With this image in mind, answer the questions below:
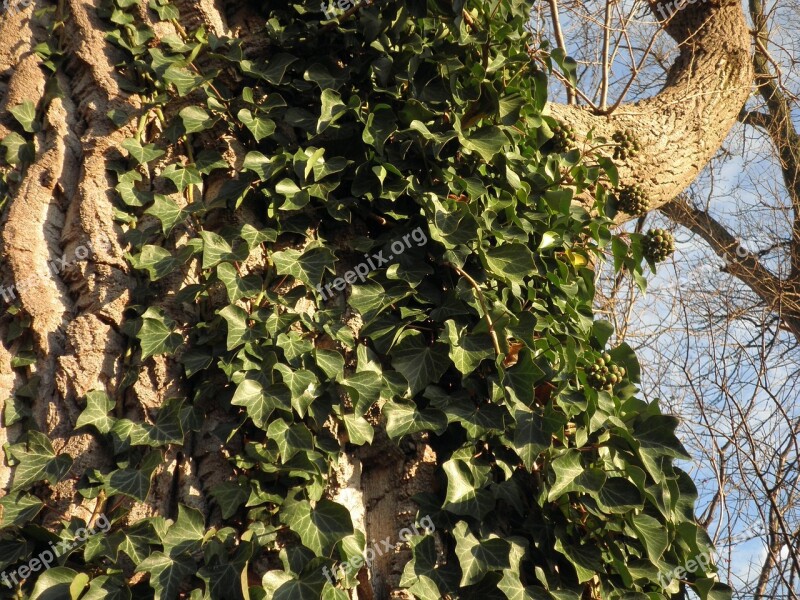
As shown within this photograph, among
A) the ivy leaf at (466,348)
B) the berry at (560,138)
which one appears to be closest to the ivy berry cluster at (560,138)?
the berry at (560,138)

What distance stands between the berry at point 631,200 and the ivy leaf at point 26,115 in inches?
74.7

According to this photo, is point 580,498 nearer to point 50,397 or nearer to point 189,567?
point 189,567

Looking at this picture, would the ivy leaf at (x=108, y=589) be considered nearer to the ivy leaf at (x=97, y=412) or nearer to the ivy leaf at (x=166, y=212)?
the ivy leaf at (x=97, y=412)

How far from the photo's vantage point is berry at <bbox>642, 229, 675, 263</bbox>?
2.34 meters

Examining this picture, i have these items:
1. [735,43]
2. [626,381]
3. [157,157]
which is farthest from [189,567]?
[735,43]

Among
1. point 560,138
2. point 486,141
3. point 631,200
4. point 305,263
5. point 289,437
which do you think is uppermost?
point 631,200

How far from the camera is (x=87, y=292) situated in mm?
1891

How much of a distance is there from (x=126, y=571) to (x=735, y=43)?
130 inches

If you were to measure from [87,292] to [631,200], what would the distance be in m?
1.83

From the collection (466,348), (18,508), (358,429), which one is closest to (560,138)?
(466,348)

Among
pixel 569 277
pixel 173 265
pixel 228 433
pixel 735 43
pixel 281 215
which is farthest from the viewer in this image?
pixel 735 43

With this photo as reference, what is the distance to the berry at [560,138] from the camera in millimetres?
2389

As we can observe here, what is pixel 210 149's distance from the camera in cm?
207

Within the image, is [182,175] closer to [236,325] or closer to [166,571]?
[236,325]
